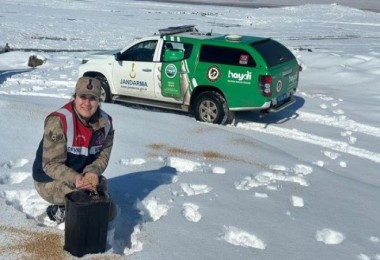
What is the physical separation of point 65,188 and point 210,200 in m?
1.86

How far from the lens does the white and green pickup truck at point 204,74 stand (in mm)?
10297

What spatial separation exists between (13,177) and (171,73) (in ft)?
16.4

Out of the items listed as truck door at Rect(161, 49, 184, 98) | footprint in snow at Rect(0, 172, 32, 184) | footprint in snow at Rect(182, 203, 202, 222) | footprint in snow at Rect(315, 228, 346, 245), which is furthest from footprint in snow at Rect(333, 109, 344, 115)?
footprint in snow at Rect(0, 172, 32, 184)

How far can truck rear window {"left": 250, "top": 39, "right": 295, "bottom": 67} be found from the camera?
10.3m

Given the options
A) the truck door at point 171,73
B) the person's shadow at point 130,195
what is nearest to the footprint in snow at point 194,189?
the person's shadow at point 130,195

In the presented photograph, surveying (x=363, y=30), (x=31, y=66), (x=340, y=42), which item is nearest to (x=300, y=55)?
(x=31, y=66)

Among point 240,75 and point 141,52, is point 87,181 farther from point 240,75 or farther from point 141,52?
point 141,52

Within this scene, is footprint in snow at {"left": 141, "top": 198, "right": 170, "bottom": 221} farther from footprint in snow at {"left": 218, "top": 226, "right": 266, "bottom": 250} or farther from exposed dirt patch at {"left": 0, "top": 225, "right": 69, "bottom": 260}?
exposed dirt patch at {"left": 0, "top": 225, "right": 69, "bottom": 260}

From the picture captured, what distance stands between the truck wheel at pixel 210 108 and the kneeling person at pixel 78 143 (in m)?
5.60

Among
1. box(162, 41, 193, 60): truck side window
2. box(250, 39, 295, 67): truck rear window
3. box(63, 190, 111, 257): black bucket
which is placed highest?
box(250, 39, 295, 67): truck rear window

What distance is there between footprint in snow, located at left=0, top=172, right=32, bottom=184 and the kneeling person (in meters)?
1.52

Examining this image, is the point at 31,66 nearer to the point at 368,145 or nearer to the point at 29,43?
the point at 29,43

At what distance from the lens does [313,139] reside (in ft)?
33.1

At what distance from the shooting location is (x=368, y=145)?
991cm
